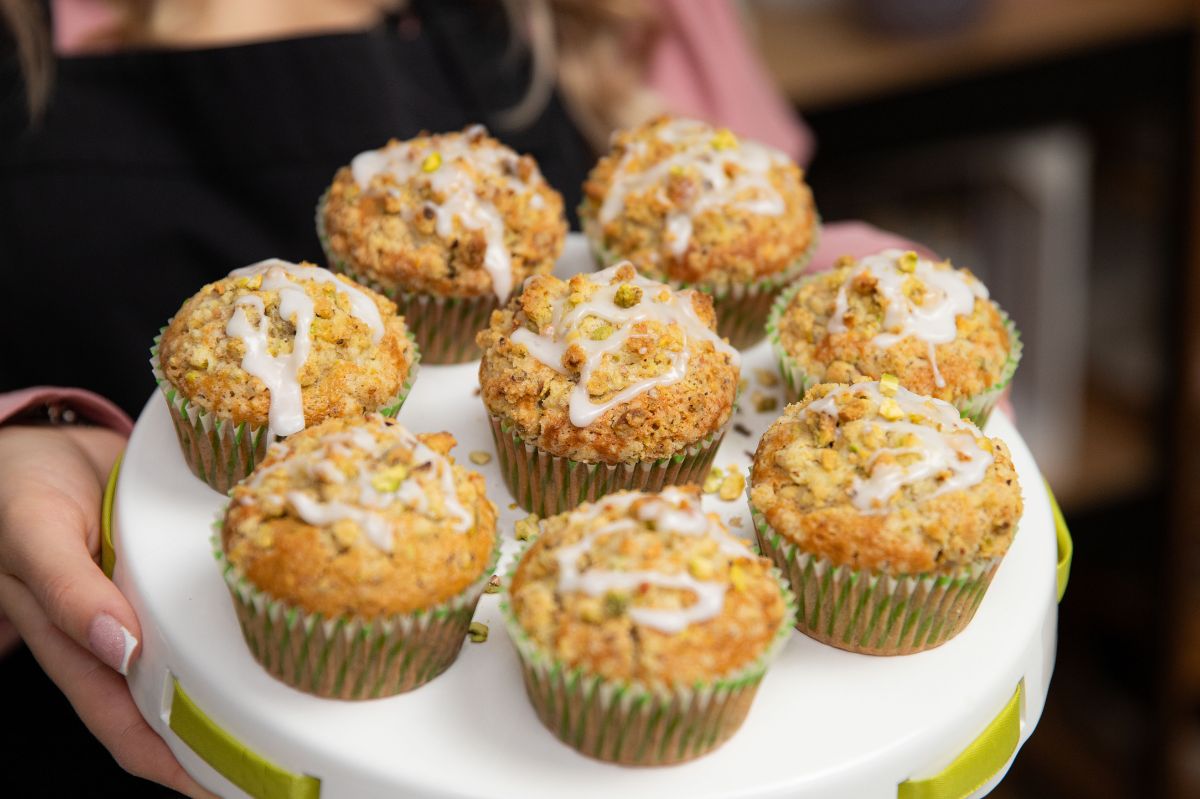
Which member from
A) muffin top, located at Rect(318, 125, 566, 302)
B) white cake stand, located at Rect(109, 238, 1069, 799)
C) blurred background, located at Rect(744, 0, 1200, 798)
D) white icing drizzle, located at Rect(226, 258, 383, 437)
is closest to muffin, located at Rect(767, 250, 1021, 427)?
white cake stand, located at Rect(109, 238, 1069, 799)

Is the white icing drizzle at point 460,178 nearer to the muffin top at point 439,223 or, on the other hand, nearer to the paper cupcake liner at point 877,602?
the muffin top at point 439,223

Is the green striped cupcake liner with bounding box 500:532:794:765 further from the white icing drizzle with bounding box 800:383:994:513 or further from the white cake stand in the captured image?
the white icing drizzle with bounding box 800:383:994:513

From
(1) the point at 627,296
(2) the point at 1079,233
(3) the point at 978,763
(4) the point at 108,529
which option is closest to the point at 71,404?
(4) the point at 108,529

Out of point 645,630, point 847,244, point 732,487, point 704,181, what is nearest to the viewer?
point 645,630

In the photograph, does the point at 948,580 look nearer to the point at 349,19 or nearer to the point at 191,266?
the point at 191,266

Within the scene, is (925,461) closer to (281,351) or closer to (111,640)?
(281,351)

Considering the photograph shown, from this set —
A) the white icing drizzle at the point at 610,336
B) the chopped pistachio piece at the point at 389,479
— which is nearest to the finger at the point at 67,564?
the chopped pistachio piece at the point at 389,479
